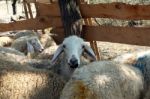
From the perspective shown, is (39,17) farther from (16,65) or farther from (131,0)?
(131,0)

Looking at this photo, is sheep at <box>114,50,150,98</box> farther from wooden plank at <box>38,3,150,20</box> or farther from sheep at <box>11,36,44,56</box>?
sheep at <box>11,36,44,56</box>

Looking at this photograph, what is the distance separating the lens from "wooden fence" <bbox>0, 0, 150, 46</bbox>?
6031mm

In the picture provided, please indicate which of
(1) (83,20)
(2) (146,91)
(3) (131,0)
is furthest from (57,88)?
(3) (131,0)

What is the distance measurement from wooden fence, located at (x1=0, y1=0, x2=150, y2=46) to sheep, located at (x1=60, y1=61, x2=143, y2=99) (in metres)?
1.54

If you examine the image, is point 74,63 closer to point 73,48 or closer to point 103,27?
point 73,48

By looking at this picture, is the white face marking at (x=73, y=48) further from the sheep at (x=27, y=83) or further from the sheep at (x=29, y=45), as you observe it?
the sheep at (x=29, y=45)

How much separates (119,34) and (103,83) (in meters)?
2.47

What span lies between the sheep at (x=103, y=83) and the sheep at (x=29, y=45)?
11.3 feet

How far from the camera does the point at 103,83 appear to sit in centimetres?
409

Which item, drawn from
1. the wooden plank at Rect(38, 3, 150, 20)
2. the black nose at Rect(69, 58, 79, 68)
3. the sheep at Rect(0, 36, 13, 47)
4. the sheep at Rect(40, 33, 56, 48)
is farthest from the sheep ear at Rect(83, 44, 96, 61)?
the sheep at Rect(0, 36, 13, 47)

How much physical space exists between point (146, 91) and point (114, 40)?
199cm

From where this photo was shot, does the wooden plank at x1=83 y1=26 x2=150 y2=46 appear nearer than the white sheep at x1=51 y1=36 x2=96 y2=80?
No

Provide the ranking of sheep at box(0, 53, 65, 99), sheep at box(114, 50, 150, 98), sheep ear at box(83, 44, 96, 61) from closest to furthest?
1. sheep at box(0, 53, 65, 99)
2. sheep at box(114, 50, 150, 98)
3. sheep ear at box(83, 44, 96, 61)

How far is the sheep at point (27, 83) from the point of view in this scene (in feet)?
14.5
